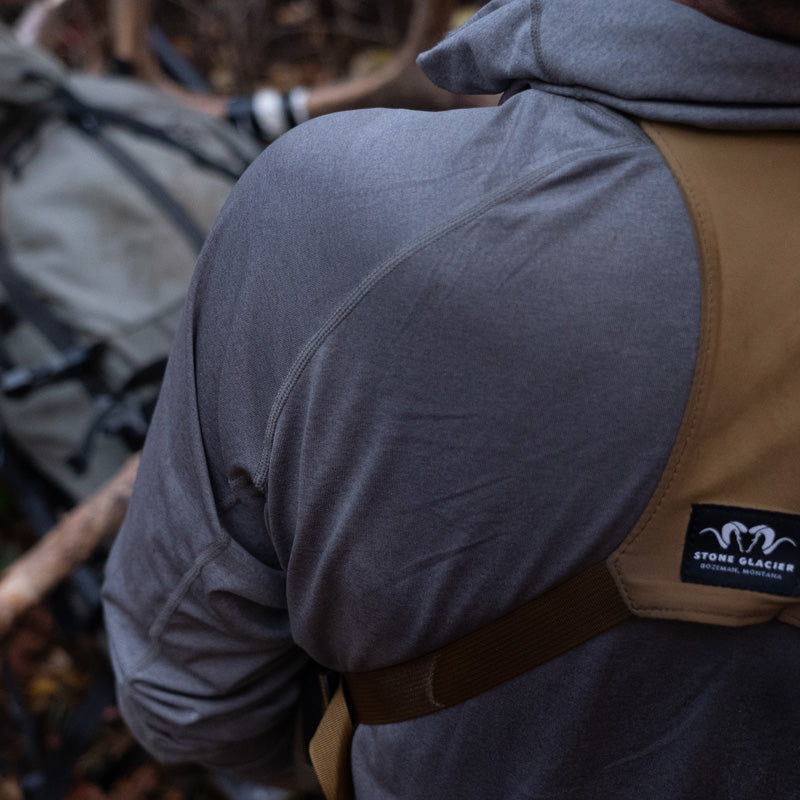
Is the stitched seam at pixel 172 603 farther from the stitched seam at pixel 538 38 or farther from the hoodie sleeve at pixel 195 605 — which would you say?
the stitched seam at pixel 538 38

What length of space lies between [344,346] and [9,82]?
1.96m

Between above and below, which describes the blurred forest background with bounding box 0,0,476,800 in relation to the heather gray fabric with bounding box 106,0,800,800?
below

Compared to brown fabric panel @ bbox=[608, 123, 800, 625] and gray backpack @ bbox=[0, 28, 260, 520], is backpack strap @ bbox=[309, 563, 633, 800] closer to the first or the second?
brown fabric panel @ bbox=[608, 123, 800, 625]

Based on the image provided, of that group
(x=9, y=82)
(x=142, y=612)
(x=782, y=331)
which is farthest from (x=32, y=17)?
(x=782, y=331)

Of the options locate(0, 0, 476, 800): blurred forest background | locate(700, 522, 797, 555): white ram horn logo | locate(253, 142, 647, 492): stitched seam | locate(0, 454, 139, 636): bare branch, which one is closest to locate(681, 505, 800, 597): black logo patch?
locate(700, 522, 797, 555): white ram horn logo

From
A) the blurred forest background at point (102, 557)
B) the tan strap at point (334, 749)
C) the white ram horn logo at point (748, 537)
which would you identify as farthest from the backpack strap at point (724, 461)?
the blurred forest background at point (102, 557)

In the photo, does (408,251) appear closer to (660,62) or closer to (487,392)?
(487,392)

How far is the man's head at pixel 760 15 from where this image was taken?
1.89 ft

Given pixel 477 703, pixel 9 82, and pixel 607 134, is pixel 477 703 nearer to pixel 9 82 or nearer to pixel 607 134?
pixel 607 134

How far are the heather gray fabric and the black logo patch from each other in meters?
0.06

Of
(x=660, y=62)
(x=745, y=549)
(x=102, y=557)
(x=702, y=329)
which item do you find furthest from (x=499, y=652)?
(x=102, y=557)

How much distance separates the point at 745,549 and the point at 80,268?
1.74 meters

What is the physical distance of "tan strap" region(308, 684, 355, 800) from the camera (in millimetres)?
954

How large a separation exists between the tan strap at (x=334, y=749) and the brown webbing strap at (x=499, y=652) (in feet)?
0.29
